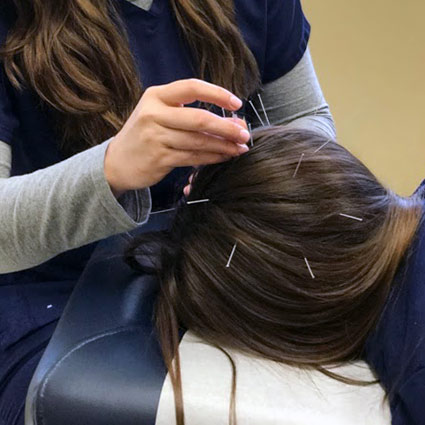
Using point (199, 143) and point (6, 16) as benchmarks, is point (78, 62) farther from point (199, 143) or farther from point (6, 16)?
point (199, 143)

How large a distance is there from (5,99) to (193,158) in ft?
1.05

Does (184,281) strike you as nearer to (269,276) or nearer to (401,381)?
(269,276)

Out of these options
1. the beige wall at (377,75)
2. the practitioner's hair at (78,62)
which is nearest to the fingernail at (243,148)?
the practitioner's hair at (78,62)

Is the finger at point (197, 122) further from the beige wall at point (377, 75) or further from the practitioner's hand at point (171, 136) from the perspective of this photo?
the beige wall at point (377, 75)

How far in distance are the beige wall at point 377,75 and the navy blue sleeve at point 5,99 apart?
1086 mm

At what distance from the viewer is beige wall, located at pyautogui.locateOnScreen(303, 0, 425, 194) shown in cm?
168

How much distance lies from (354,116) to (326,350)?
1.32 metres

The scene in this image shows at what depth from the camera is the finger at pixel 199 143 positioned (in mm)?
618

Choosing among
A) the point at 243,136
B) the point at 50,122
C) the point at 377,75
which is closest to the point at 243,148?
the point at 243,136

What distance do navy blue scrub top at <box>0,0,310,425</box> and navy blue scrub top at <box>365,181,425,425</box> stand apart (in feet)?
1.39

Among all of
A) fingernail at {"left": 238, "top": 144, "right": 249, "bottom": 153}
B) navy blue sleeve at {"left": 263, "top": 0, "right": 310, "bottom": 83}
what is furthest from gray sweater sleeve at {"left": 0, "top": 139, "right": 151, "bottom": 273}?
navy blue sleeve at {"left": 263, "top": 0, "right": 310, "bottom": 83}

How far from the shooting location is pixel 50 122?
86 centimetres

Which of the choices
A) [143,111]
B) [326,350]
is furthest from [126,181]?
[326,350]

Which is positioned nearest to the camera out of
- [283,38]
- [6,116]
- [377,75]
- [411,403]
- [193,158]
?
[411,403]
